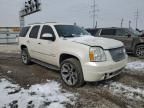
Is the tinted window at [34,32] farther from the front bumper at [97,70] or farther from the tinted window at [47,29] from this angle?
the front bumper at [97,70]

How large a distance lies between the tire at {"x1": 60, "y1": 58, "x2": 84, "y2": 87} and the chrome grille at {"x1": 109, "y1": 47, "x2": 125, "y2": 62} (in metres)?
0.94

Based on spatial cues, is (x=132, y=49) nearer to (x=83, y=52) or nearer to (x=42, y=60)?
(x=42, y=60)

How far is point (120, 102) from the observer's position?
165 inches

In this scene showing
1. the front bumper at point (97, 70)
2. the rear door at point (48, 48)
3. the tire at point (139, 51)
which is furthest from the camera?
the tire at point (139, 51)

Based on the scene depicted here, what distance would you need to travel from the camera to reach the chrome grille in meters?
4.89

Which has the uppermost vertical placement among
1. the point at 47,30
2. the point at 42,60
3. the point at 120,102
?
the point at 47,30

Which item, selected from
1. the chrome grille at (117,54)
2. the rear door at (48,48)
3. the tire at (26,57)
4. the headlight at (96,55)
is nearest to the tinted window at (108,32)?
the tire at (26,57)

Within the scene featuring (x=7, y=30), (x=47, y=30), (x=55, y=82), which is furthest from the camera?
(x=7, y=30)

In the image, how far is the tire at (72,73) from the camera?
4871 mm

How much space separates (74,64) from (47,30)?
1971 mm

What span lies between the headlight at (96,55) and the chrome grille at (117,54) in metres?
0.33

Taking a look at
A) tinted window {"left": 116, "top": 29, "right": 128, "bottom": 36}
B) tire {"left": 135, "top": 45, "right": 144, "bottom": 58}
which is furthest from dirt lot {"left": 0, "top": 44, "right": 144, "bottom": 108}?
tinted window {"left": 116, "top": 29, "right": 128, "bottom": 36}

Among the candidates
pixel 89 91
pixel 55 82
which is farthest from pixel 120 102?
pixel 55 82

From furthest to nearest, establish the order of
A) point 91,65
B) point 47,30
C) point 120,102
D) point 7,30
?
point 7,30
point 47,30
point 91,65
point 120,102
